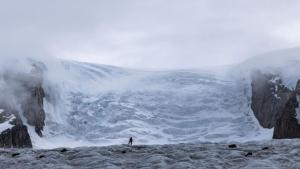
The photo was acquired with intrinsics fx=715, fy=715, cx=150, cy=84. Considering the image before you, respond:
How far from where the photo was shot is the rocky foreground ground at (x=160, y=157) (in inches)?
1137

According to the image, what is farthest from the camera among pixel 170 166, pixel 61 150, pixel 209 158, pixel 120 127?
pixel 120 127

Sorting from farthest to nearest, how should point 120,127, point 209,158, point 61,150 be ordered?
point 120,127 → point 61,150 → point 209,158

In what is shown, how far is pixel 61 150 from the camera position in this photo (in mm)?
33188

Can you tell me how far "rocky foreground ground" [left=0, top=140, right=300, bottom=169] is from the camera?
94.7 ft

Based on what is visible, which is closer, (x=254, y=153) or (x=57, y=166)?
(x=57, y=166)

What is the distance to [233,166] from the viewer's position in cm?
2862

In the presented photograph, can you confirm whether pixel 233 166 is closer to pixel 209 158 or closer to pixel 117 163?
pixel 209 158

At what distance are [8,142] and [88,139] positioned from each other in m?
22.6

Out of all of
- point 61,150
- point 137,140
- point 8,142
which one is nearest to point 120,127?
point 137,140

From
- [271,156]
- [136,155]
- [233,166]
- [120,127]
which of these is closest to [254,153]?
[271,156]

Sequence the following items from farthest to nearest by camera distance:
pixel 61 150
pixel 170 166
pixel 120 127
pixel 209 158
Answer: pixel 120 127, pixel 61 150, pixel 209 158, pixel 170 166

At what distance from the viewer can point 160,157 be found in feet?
98.9

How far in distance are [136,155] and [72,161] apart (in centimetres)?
293

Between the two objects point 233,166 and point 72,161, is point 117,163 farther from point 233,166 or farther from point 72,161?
point 233,166
